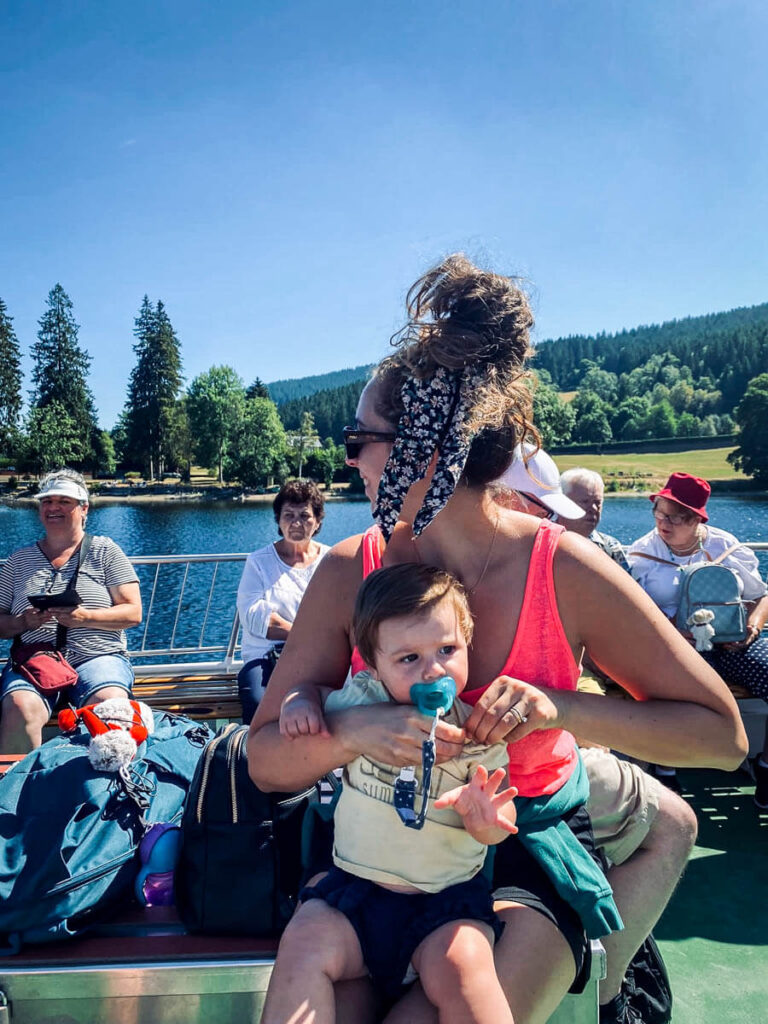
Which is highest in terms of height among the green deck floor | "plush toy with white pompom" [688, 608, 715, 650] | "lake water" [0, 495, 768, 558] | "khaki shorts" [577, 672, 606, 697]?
"plush toy with white pompom" [688, 608, 715, 650]

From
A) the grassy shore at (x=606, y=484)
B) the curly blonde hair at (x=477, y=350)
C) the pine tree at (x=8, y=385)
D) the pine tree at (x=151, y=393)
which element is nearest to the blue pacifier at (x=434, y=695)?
the curly blonde hair at (x=477, y=350)

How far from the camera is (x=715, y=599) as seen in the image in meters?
3.74

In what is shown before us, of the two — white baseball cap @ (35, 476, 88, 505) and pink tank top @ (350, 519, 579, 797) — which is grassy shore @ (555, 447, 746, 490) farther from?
pink tank top @ (350, 519, 579, 797)

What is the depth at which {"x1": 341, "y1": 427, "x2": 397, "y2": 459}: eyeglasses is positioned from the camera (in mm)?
1616

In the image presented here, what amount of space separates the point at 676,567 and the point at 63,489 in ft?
11.4

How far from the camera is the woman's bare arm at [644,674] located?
4.70 ft

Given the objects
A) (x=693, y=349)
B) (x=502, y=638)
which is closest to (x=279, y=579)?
(x=502, y=638)

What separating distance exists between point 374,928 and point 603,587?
78 cm

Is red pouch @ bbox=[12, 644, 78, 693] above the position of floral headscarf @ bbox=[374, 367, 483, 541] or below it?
below

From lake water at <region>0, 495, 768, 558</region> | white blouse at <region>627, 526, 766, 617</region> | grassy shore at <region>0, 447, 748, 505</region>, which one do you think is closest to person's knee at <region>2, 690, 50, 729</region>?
white blouse at <region>627, 526, 766, 617</region>

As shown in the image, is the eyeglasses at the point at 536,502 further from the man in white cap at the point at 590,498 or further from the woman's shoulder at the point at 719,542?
the woman's shoulder at the point at 719,542

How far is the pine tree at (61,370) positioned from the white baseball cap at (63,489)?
6160 centimetres

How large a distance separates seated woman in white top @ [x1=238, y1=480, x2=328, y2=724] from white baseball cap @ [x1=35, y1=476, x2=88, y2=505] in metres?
1.01

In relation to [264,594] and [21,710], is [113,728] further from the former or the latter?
[264,594]
